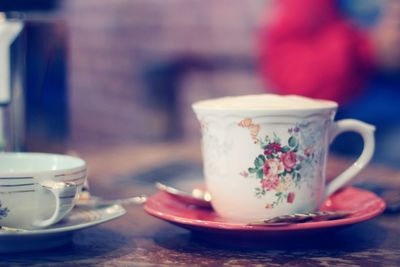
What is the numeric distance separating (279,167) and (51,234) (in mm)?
209

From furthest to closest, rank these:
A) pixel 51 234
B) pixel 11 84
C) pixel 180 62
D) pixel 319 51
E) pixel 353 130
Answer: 1. pixel 180 62
2. pixel 319 51
3. pixel 11 84
4. pixel 353 130
5. pixel 51 234

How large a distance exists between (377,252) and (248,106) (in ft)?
0.57

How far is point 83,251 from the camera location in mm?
641

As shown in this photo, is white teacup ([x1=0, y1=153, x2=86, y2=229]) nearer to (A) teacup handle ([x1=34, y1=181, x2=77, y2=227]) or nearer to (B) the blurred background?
(A) teacup handle ([x1=34, y1=181, x2=77, y2=227])

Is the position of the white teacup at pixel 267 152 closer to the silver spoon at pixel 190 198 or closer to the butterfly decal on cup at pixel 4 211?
the silver spoon at pixel 190 198

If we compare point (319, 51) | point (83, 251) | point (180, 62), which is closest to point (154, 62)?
point (180, 62)

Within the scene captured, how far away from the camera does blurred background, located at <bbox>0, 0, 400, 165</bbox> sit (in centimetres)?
101

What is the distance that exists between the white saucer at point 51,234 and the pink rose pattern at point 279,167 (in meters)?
0.13

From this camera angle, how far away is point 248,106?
0.66m

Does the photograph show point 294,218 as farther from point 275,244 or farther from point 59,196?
point 59,196

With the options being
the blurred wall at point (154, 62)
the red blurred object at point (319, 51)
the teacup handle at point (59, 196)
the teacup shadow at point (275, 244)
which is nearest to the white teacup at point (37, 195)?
the teacup handle at point (59, 196)

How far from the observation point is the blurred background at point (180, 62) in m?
1.01

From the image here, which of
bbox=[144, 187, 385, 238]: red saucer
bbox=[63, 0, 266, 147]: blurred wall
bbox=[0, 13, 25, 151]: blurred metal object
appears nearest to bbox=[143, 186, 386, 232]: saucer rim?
bbox=[144, 187, 385, 238]: red saucer

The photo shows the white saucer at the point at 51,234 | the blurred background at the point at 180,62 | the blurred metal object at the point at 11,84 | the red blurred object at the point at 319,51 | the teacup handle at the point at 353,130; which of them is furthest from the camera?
the red blurred object at the point at 319,51
